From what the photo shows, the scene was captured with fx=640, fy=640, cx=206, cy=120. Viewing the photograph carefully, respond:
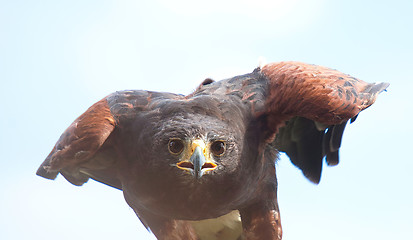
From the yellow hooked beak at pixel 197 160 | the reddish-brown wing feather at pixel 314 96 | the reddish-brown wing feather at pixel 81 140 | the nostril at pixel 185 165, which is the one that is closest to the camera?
the yellow hooked beak at pixel 197 160

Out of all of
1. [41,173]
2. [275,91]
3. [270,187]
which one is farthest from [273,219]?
[41,173]

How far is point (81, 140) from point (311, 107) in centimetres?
199

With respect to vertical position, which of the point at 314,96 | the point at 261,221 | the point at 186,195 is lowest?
the point at 261,221

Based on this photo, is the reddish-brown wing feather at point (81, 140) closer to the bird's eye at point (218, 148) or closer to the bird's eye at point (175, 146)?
the bird's eye at point (175, 146)

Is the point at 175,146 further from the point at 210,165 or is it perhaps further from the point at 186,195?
the point at 186,195

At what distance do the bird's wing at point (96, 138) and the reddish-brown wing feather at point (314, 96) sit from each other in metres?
0.98

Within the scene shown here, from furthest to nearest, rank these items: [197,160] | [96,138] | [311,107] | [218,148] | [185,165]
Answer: [311,107] → [96,138] → [218,148] → [185,165] → [197,160]

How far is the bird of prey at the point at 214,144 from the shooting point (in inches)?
190

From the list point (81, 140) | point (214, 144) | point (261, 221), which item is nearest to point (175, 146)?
point (214, 144)

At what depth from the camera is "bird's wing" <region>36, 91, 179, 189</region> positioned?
5.29 meters

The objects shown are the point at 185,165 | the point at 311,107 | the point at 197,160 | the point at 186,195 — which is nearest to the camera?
the point at 197,160

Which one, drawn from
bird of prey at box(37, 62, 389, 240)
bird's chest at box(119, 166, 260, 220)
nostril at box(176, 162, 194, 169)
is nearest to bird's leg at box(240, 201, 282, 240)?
bird of prey at box(37, 62, 389, 240)

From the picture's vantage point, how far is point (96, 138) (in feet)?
17.3

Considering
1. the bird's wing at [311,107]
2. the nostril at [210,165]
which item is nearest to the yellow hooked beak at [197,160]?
the nostril at [210,165]
